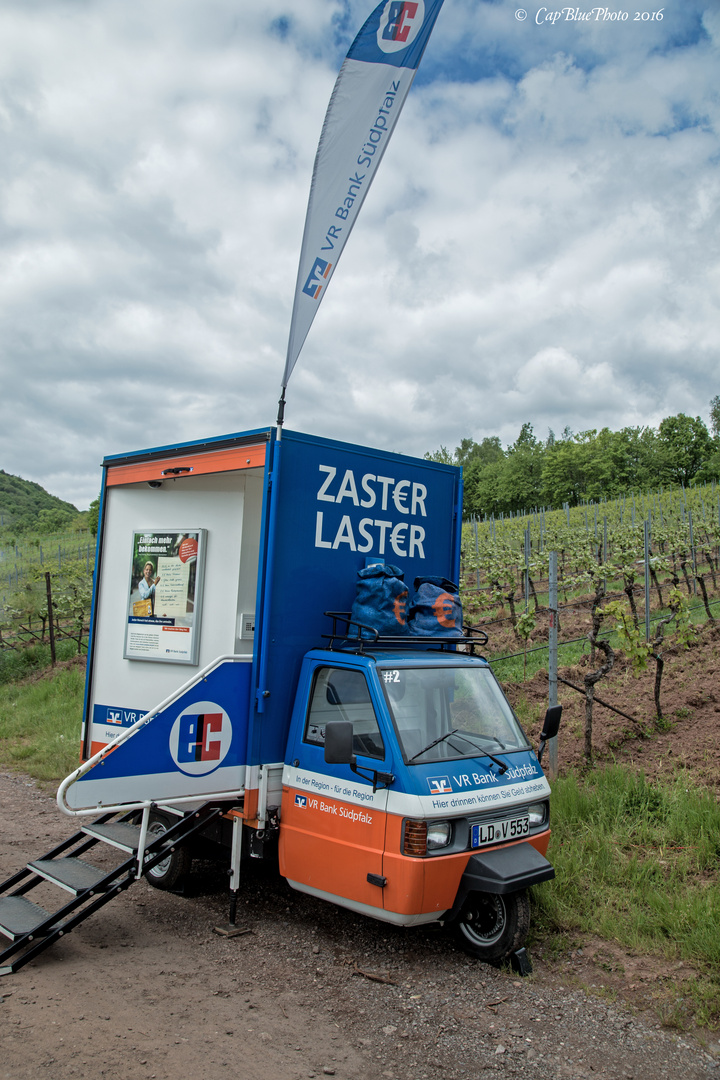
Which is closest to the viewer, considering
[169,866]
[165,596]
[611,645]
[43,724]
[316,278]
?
[169,866]

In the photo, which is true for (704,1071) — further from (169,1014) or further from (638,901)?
(169,1014)

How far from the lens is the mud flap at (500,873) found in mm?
4465

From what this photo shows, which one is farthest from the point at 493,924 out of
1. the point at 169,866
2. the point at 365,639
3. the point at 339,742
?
the point at 169,866

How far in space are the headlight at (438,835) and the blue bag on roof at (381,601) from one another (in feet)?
4.67

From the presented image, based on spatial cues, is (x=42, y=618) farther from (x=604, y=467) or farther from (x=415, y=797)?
(x=604, y=467)

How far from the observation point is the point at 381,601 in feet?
18.1

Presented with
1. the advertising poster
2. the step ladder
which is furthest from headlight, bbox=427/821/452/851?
the advertising poster

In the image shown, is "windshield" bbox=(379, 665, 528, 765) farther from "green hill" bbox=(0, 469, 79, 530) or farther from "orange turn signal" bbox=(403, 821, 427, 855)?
"green hill" bbox=(0, 469, 79, 530)

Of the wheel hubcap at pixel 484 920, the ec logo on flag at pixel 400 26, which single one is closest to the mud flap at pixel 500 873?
the wheel hubcap at pixel 484 920

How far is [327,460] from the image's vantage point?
5699 mm

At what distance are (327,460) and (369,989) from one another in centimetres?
346

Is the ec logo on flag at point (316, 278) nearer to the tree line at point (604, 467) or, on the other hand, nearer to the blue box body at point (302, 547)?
the blue box body at point (302, 547)

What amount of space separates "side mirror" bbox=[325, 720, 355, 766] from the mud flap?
997 mm

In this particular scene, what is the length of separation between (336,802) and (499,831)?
1036mm
